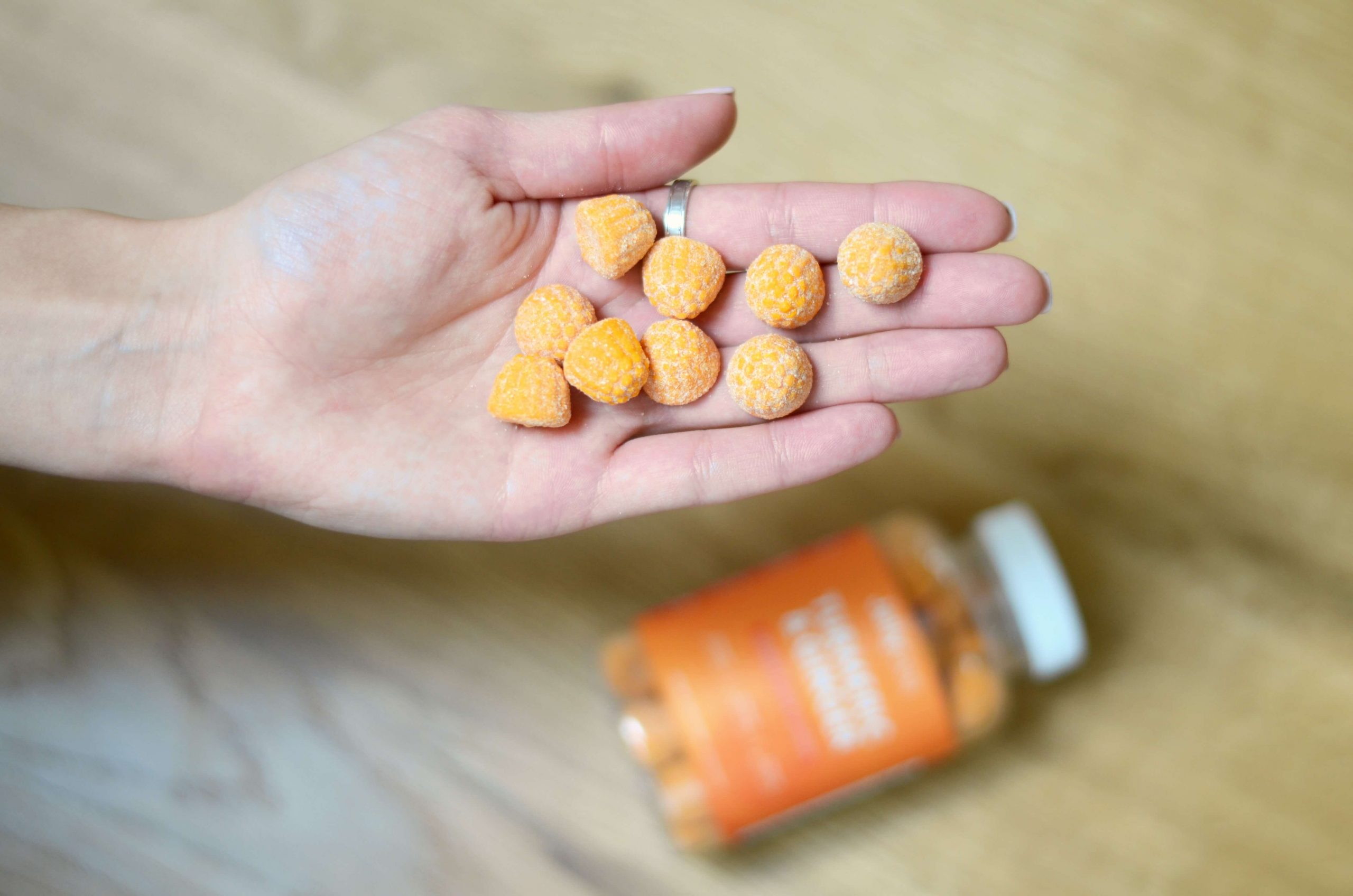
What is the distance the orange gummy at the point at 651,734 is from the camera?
4.48 ft

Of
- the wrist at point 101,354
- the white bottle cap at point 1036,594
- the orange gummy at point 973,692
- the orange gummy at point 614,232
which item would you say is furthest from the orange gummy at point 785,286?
the wrist at point 101,354

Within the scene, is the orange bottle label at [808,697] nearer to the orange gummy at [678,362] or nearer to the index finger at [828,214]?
the orange gummy at [678,362]

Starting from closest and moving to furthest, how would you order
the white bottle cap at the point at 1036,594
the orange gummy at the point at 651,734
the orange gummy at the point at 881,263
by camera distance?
the orange gummy at the point at 881,263, the white bottle cap at the point at 1036,594, the orange gummy at the point at 651,734

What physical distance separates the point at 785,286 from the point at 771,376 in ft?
0.37

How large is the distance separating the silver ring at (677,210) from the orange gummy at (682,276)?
4cm

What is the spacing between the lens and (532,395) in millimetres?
1146

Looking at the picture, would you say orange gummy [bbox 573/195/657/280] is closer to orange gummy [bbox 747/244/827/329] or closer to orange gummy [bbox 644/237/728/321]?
orange gummy [bbox 644/237/728/321]

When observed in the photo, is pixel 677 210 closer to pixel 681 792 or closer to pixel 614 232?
pixel 614 232

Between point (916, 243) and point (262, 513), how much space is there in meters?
1.00

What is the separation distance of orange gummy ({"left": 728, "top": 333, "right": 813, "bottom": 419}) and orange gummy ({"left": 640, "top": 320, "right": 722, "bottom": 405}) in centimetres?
3

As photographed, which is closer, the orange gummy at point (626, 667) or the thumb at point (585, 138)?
the thumb at point (585, 138)

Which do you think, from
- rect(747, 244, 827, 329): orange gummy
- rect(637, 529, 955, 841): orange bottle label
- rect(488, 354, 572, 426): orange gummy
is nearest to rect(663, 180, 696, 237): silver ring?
rect(747, 244, 827, 329): orange gummy

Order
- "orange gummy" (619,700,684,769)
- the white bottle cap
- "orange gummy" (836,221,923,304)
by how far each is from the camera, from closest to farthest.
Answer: "orange gummy" (836,221,923,304) → the white bottle cap → "orange gummy" (619,700,684,769)

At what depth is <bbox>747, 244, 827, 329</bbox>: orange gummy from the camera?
1180 millimetres
